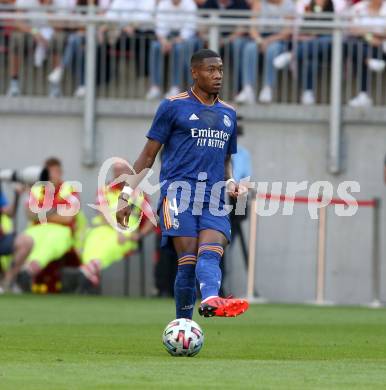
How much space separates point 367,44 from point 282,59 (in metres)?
1.37

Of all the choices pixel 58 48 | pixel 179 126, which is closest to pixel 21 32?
pixel 58 48

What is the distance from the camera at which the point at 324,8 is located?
21688 mm

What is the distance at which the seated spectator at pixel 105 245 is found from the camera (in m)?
20.7

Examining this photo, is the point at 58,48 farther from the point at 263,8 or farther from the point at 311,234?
the point at 311,234

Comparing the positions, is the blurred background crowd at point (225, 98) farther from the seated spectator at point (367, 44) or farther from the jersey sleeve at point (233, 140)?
the jersey sleeve at point (233, 140)

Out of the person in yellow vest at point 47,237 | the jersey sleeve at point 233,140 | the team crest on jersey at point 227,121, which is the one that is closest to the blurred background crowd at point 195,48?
the person in yellow vest at point 47,237

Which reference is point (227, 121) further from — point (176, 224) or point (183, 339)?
point (183, 339)

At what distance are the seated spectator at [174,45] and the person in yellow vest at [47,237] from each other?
2.29 metres

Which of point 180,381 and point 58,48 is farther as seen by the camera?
point 58,48

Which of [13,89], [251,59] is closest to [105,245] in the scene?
[13,89]

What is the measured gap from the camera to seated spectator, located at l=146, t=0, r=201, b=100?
21.7m

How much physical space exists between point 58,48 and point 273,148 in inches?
153

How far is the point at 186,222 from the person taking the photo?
34.1ft

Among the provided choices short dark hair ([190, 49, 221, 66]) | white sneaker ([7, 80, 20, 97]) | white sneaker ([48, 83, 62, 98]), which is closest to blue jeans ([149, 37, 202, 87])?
white sneaker ([48, 83, 62, 98])
